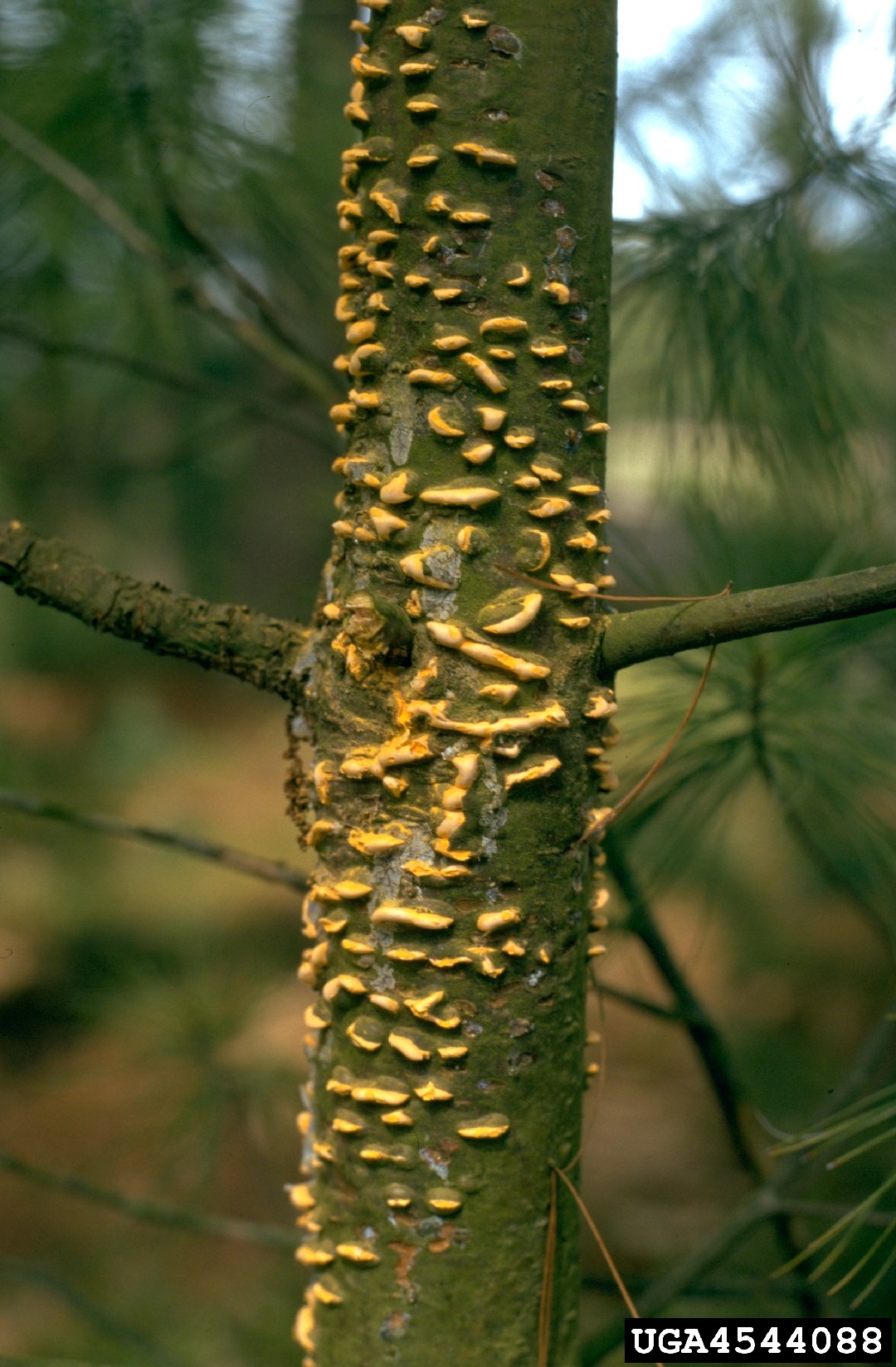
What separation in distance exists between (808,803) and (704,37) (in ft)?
1.89

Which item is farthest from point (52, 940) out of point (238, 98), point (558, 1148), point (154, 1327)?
point (558, 1148)

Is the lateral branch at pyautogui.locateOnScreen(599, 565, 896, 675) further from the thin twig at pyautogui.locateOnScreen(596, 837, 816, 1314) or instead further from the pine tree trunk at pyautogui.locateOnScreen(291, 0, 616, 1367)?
the thin twig at pyautogui.locateOnScreen(596, 837, 816, 1314)

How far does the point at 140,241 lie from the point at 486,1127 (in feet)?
2.20

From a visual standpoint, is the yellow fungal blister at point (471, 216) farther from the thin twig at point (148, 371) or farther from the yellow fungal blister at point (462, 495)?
the thin twig at point (148, 371)

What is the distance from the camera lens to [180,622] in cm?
46

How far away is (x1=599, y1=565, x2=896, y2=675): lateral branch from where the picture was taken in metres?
0.34

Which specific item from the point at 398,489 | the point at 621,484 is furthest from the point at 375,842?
the point at 621,484

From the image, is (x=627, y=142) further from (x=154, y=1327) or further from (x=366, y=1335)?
(x=154, y=1327)

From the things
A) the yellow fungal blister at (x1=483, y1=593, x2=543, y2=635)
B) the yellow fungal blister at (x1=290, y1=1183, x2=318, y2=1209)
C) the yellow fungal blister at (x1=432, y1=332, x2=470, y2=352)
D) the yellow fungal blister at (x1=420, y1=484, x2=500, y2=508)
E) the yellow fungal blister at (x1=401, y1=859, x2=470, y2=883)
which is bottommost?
the yellow fungal blister at (x1=290, y1=1183, x2=318, y2=1209)

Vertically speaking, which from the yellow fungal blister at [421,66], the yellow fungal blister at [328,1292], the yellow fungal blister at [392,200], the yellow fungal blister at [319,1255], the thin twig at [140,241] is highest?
the thin twig at [140,241]

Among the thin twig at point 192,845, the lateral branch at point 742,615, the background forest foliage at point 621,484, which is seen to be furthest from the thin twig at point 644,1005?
the lateral branch at point 742,615

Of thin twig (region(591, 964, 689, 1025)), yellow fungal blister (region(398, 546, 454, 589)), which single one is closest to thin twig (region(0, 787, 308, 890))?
thin twig (region(591, 964, 689, 1025))

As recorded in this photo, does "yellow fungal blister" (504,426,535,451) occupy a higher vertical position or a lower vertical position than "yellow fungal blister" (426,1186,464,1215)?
higher

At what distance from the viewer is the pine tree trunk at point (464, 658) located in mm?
389
